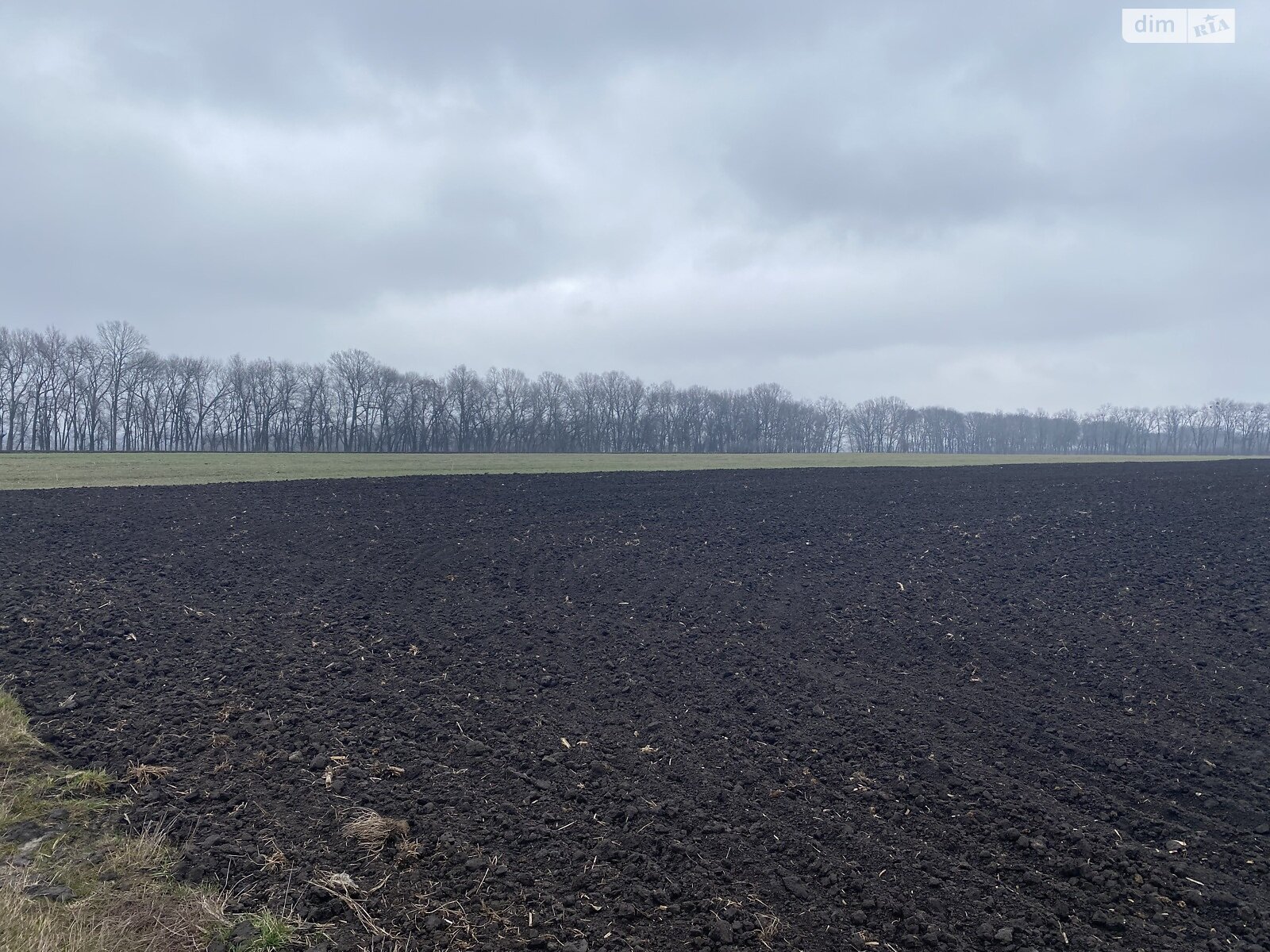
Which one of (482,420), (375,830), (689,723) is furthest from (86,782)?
(482,420)

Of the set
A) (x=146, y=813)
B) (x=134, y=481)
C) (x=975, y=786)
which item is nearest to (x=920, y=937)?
(x=975, y=786)

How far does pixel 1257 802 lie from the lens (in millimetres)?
6297

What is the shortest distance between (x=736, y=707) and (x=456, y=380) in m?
A: 106

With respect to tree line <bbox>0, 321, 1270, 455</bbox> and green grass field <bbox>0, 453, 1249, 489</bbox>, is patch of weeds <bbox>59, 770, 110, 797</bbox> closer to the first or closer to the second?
green grass field <bbox>0, 453, 1249, 489</bbox>

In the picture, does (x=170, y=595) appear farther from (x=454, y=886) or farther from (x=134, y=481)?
(x=134, y=481)

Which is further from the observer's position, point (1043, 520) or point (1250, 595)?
point (1043, 520)

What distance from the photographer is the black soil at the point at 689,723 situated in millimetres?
5031

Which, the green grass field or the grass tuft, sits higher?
the green grass field

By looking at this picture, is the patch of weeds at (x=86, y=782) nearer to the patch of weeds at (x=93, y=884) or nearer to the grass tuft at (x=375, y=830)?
the patch of weeds at (x=93, y=884)

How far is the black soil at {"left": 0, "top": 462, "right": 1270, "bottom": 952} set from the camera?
5.03 meters

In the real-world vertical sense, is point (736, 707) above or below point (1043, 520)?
below

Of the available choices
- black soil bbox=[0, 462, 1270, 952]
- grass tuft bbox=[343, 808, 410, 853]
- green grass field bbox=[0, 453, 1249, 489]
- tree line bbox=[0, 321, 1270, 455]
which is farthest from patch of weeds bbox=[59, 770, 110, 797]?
tree line bbox=[0, 321, 1270, 455]

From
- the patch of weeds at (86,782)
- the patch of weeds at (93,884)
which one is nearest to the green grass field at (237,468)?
the patch of weeds at (86,782)

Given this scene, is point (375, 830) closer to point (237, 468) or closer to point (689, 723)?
point (689, 723)
